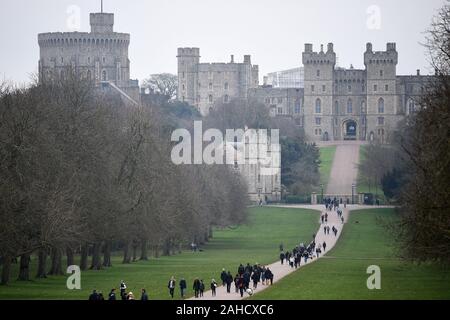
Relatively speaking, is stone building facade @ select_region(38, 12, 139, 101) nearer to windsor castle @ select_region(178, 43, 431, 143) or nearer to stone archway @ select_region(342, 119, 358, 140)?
windsor castle @ select_region(178, 43, 431, 143)

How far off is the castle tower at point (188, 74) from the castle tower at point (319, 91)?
21.6 m

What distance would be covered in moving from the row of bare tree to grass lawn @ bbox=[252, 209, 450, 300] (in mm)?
7559

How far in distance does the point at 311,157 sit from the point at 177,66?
68.1 m

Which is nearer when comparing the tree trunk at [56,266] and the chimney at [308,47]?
the tree trunk at [56,266]

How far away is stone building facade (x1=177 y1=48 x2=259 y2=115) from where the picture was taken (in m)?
188

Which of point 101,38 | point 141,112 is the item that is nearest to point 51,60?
point 101,38

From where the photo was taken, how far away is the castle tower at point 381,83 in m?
169

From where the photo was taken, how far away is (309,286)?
49906 millimetres

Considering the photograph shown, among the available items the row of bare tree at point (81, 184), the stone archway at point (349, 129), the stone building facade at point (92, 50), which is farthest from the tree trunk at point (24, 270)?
the stone building facade at point (92, 50)

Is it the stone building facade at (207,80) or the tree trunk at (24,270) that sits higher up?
the stone building facade at (207,80)

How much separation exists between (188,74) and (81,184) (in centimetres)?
13124

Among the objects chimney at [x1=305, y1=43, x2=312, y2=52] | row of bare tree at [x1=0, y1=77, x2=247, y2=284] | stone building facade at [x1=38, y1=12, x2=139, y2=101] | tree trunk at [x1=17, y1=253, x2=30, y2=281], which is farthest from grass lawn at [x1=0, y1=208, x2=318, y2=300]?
stone building facade at [x1=38, y1=12, x2=139, y2=101]

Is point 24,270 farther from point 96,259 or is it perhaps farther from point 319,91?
point 319,91

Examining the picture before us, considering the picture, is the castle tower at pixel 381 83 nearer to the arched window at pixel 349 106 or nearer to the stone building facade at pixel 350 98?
the stone building facade at pixel 350 98
